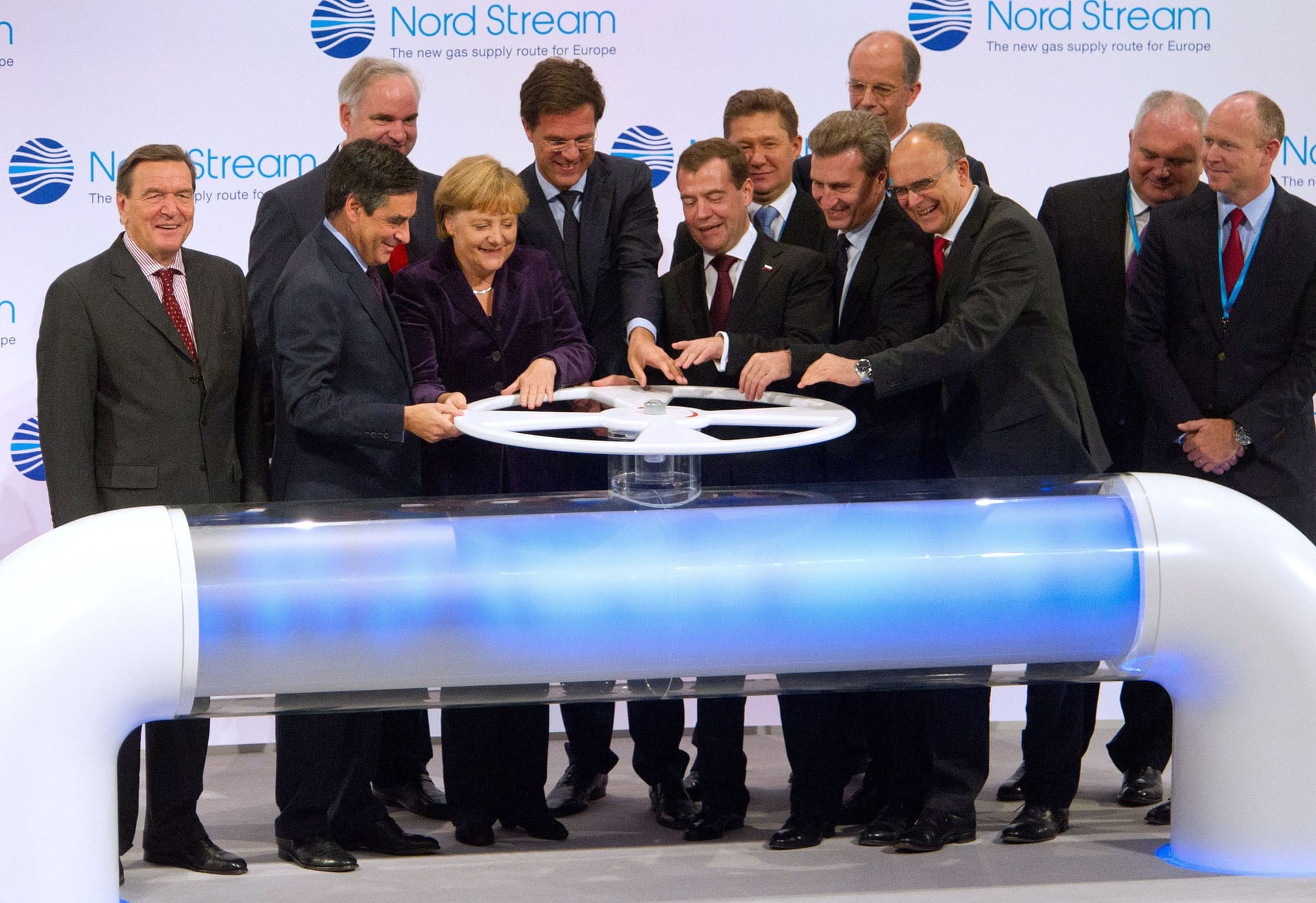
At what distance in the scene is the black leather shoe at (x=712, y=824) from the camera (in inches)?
174

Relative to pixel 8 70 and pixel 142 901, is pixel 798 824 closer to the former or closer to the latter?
pixel 142 901

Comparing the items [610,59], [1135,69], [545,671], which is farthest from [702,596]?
[1135,69]

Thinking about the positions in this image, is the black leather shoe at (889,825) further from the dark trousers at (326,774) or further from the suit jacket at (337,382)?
the suit jacket at (337,382)

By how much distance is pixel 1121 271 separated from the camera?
4.98 metres

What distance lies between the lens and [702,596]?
355cm

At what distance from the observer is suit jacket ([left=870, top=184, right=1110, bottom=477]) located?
4273mm

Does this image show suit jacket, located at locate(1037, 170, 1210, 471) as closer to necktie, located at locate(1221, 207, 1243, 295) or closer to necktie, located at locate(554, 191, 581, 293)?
necktie, located at locate(1221, 207, 1243, 295)

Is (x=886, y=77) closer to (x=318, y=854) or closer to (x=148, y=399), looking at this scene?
(x=148, y=399)

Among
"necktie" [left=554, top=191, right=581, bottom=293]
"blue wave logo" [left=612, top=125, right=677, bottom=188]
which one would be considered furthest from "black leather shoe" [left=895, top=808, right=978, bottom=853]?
"blue wave logo" [left=612, top=125, right=677, bottom=188]

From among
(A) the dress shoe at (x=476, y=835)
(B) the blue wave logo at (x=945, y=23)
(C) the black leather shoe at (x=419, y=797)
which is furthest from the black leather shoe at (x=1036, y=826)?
(B) the blue wave logo at (x=945, y=23)

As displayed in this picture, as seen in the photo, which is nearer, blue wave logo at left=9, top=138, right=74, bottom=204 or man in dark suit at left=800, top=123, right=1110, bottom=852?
man in dark suit at left=800, top=123, right=1110, bottom=852

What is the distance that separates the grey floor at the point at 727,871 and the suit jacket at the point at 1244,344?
3.81ft

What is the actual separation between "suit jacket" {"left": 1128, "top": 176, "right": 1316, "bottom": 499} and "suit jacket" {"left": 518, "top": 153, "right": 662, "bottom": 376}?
160 cm

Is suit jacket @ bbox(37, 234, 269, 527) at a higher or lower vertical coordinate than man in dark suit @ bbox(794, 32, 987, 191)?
lower
